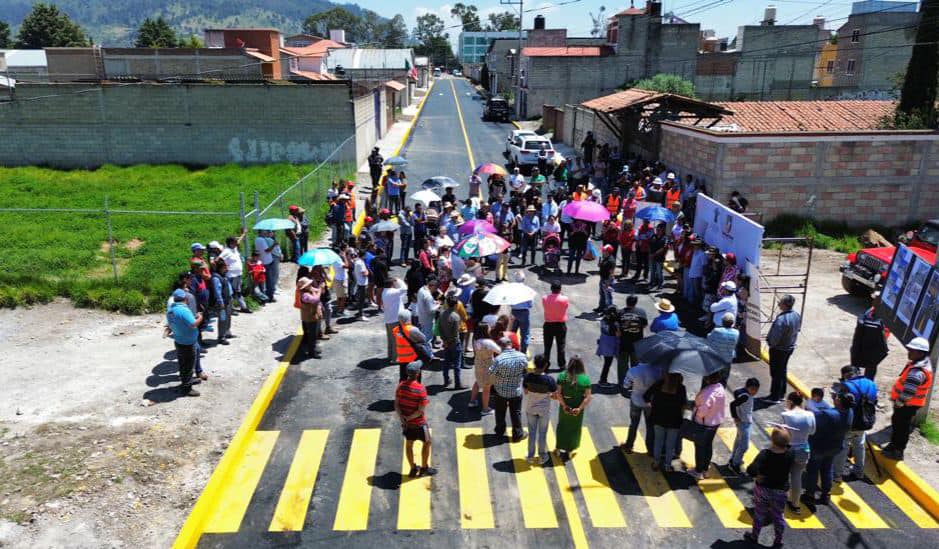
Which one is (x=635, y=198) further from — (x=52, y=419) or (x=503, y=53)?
(x=503, y=53)

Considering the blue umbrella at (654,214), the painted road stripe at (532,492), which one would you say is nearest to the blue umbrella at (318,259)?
the painted road stripe at (532,492)

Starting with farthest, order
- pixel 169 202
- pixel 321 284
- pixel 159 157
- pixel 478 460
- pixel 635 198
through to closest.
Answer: pixel 159 157, pixel 169 202, pixel 635 198, pixel 321 284, pixel 478 460

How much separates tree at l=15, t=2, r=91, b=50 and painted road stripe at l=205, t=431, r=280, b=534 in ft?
381

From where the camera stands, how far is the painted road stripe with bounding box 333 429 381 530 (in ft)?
27.7

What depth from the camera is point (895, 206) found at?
22844 millimetres

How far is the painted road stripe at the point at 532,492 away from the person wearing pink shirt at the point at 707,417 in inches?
79.3

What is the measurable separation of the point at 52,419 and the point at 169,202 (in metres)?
15.8

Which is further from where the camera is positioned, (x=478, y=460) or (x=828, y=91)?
(x=828, y=91)

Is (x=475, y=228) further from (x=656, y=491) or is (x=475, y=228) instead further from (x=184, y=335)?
(x=656, y=491)

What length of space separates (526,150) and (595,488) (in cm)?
2657

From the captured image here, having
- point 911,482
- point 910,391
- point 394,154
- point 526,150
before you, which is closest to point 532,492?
point 911,482

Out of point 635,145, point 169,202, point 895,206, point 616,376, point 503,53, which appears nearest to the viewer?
point 616,376

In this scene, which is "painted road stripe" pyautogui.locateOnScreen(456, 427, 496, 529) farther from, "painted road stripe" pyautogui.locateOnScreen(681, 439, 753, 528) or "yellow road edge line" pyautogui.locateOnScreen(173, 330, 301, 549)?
"yellow road edge line" pyautogui.locateOnScreen(173, 330, 301, 549)

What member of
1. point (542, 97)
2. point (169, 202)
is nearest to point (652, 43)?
point (542, 97)
